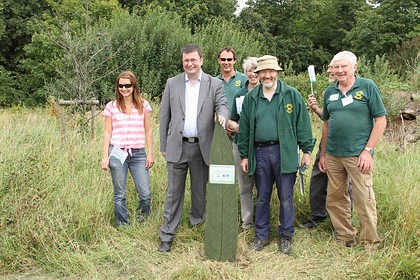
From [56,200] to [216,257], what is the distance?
1871 mm

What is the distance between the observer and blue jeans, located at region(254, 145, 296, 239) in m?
3.75

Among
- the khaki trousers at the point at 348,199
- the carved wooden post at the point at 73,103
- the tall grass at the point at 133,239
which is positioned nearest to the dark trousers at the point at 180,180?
the tall grass at the point at 133,239

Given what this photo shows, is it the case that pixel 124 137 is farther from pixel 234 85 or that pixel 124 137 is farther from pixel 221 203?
pixel 234 85

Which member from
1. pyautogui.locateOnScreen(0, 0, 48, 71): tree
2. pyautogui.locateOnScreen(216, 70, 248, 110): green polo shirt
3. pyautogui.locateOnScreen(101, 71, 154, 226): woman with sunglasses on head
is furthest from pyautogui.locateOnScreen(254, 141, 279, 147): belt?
pyautogui.locateOnScreen(0, 0, 48, 71): tree

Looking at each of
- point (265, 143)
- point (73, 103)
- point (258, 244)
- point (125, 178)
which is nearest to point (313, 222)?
point (258, 244)

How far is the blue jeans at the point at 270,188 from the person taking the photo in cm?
375

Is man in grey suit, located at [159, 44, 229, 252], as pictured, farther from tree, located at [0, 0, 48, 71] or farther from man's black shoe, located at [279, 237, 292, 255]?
tree, located at [0, 0, 48, 71]

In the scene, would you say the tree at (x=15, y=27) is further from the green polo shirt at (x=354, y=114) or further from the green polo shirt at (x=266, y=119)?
the green polo shirt at (x=354, y=114)

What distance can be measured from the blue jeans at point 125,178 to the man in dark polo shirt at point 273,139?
1089 mm

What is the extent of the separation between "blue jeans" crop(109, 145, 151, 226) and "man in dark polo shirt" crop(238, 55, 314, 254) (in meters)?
1.09

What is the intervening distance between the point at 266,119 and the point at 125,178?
1.63 m

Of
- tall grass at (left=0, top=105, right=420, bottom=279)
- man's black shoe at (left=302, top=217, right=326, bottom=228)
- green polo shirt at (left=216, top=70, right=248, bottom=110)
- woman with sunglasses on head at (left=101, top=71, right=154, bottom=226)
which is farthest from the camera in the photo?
green polo shirt at (left=216, top=70, right=248, bottom=110)

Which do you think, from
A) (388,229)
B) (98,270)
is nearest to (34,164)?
(98,270)

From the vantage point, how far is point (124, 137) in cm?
409
